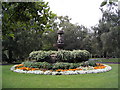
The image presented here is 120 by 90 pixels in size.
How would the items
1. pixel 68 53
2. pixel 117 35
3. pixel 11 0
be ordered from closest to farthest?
pixel 11 0
pixel 68 53
pixel 117 35

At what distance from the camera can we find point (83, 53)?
1226 cm

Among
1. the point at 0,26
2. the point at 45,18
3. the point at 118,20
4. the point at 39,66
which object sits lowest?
the point at 39,66

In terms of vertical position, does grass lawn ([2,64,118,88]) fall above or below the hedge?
below

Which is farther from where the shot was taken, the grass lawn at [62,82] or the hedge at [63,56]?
the hedge at [63,56]

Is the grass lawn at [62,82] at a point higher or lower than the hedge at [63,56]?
lower

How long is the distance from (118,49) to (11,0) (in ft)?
68.5

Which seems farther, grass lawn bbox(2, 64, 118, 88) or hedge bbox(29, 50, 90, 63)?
hedge bbox(29, 50, 90, 63)

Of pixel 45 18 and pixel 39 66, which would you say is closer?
pixel 45 18

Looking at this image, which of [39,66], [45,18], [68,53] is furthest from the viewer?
[68,53]

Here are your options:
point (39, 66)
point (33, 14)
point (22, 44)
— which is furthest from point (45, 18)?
point (22, 44)

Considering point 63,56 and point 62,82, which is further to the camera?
point 63,56

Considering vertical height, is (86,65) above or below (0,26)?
below

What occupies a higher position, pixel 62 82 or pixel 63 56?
pixel 63 56

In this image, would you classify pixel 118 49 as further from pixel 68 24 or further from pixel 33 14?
pixel 33 14
